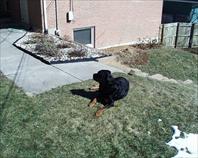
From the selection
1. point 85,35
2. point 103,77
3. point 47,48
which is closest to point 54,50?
point 47,48

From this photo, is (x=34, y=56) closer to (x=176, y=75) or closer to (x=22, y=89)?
(x=22, y=89)

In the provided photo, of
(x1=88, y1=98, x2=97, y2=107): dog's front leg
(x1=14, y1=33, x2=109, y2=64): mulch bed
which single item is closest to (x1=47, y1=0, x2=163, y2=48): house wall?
(x1=14, y1=33, x2=109, y2=64): mulch bed

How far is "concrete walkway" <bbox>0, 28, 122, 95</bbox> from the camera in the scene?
7871 mm

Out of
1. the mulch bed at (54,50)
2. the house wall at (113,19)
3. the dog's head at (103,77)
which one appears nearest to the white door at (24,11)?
the house wall at (113,19)

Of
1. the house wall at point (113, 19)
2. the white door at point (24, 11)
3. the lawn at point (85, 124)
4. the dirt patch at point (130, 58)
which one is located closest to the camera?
the lawn at point (85, 124)

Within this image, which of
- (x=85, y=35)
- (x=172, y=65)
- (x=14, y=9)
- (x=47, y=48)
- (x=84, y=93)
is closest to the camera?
(x=84, y=93)

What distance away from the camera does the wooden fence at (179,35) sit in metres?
17.5

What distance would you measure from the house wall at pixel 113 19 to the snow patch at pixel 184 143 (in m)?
8.09

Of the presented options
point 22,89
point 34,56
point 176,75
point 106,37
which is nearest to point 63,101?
point 22,89

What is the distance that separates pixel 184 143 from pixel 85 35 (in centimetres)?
926

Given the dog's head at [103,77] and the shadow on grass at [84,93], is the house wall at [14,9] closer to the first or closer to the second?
the shadow on grass at [84,93]

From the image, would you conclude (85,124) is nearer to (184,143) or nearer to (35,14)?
(184,143)

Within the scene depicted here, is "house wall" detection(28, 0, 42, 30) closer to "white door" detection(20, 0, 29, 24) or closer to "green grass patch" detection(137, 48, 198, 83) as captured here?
"white door" detection(20, 0, 29, 24)

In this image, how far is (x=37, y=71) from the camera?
8797 millimetres
